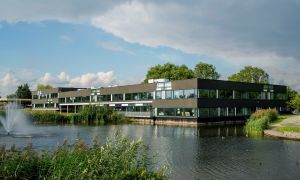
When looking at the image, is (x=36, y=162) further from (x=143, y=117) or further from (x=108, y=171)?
(x=143, y=117)

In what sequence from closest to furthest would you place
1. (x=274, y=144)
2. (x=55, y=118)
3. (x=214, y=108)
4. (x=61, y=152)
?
1. (x=61, y=152)
2. (x=274, y=144)
3. (x=214, y=108)
4. (x=55, y=118)

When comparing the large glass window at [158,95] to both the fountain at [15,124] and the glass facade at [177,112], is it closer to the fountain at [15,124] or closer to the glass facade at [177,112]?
the glass facade at [177,112]

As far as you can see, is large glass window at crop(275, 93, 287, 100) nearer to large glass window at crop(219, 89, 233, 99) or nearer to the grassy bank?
large glass window at crop(219, 89, 233, 99)

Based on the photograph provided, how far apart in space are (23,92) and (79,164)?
16712 cm

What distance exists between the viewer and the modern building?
220 ft

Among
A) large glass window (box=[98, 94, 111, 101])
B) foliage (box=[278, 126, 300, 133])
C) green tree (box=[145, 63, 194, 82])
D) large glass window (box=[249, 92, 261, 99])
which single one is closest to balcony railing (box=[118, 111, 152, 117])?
large glass window (box=[98, 94, 111, 101])

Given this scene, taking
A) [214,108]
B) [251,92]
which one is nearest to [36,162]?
[214,108]

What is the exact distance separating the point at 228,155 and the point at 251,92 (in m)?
50.8

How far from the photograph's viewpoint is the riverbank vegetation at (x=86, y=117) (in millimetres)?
74125

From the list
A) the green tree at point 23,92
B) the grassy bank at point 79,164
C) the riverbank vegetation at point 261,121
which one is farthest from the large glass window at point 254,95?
the green tree at point 23,92

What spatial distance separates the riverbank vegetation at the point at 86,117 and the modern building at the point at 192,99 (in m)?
6.24

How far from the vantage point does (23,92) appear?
169375 mm

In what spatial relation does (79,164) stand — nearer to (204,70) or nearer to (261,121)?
(261,121)

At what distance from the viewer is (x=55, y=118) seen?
7481 centimetres
